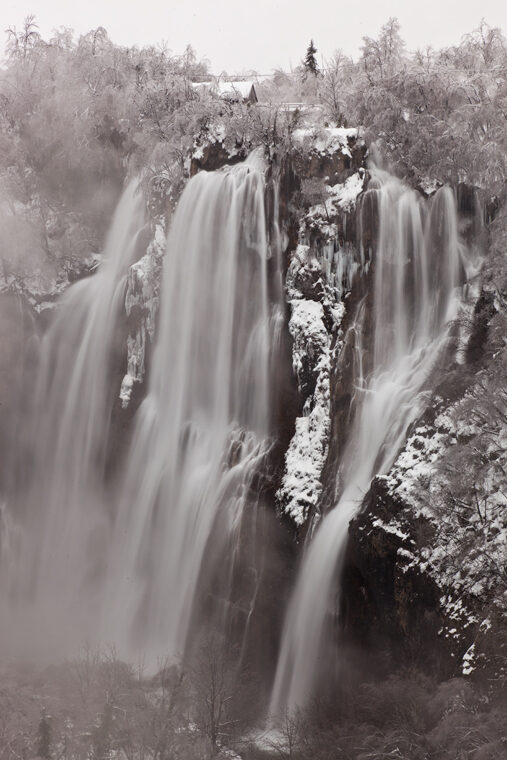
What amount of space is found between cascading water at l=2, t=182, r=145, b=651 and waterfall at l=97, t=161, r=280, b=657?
222 cm

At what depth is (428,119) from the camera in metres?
30.9

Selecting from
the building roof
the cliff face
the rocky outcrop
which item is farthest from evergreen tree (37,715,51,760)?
the building roof

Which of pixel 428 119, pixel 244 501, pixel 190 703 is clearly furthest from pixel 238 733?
pixel 428 119

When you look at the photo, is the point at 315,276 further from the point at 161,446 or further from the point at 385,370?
the point at 161,446

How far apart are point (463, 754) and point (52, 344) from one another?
2456 cm

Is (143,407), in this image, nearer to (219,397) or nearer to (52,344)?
(219,397)

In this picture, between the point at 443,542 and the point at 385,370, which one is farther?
the point at 385,370

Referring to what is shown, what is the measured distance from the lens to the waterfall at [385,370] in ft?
68.4

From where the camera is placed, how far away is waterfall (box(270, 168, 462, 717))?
20.9 m

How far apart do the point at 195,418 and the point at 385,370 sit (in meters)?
7.87

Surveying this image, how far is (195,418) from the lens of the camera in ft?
91.6

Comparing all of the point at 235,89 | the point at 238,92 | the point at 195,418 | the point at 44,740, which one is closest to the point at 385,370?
the point at 195,418

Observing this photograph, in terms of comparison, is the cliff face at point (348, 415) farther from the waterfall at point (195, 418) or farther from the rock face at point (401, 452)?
the waterfall at point (195, 418)

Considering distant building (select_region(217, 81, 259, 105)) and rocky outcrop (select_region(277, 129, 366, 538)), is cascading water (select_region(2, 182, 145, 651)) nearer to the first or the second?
rocky outcrop (select_region(277, 129, 366, 538))
